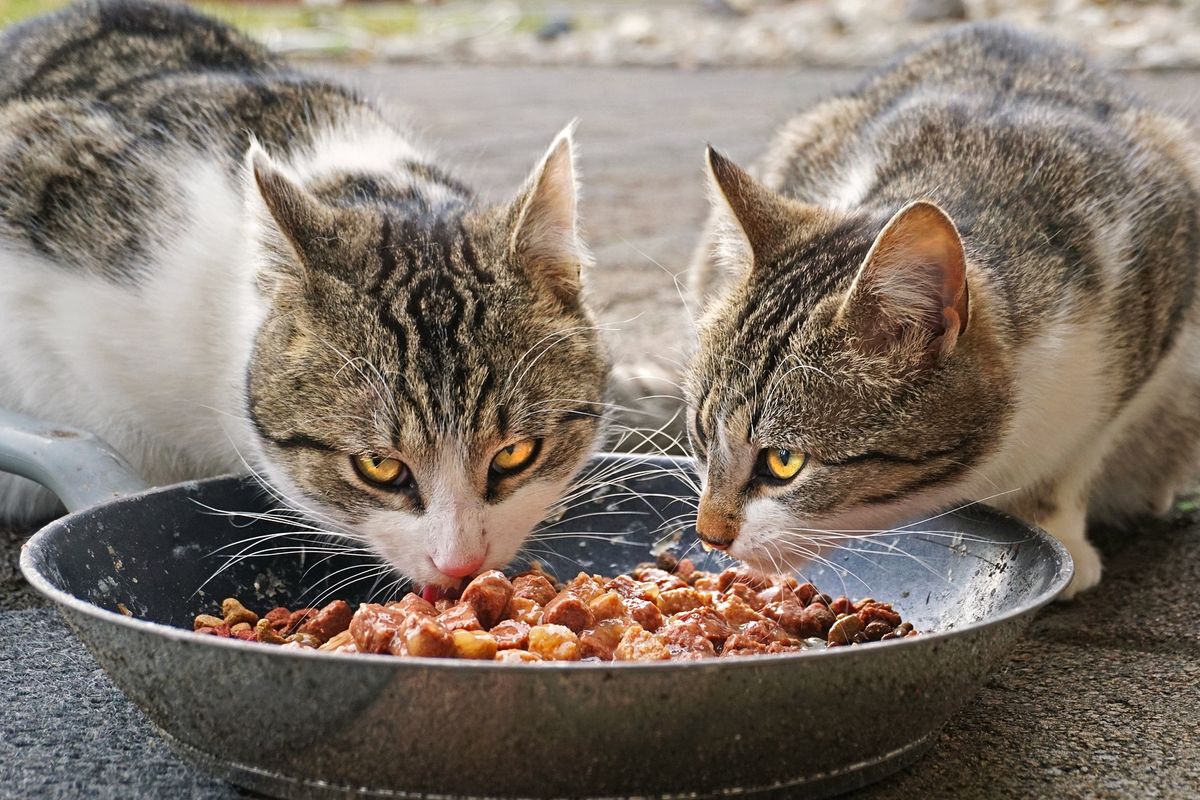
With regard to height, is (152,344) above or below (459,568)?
above

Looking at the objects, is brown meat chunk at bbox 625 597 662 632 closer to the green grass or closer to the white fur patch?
the white fur patch

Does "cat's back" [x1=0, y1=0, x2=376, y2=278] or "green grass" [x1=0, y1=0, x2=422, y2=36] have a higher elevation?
"green grass" [x1=0, y1=0, x2=422, y2=36]

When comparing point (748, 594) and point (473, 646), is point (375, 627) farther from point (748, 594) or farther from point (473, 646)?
point (748, 594)

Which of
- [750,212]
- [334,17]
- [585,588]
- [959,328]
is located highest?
[334,17]

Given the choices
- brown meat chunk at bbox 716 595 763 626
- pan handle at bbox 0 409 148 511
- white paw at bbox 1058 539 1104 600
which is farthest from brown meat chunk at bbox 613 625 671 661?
white paw at bbox 1058 539 1104 600

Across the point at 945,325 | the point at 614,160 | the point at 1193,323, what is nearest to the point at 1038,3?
the point at 614,160

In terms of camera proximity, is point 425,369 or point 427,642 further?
point 425,369

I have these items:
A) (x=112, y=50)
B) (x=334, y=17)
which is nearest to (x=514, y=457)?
(x=112, y=50)

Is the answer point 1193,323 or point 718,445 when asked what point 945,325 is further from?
point 1193,323
